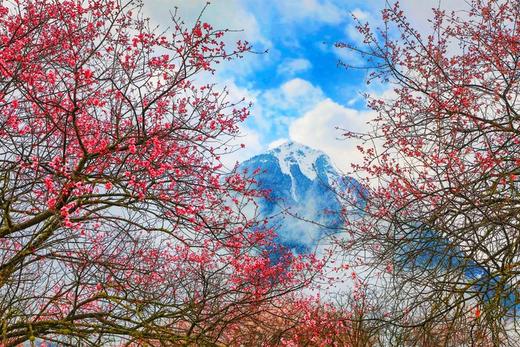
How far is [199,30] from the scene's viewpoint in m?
5.34

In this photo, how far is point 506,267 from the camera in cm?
475

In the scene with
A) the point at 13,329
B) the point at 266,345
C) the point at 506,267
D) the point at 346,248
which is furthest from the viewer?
the point at 266,345

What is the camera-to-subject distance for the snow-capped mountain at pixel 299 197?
7203 millimetres

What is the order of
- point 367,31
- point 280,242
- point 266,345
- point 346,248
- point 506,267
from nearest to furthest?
1. point 506,267
2. point 346,248
3. point 367,31
4. point 266,345
5. point 280,242

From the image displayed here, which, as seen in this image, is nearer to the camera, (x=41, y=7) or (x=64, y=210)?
(x=64, y=210)

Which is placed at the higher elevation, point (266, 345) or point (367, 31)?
point (367, 31)

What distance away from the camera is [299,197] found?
159000 mm

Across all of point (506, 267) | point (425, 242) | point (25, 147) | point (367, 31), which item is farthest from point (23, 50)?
point (506, 267)

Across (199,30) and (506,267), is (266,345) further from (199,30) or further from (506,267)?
(199,30)

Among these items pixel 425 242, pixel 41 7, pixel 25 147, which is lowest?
pixel 425 242

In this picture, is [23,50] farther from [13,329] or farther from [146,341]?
[146,341]

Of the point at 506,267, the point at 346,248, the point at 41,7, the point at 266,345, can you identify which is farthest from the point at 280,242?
the point at 41,7

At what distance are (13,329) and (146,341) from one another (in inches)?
58.6

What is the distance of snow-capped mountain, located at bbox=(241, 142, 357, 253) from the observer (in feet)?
23.6
